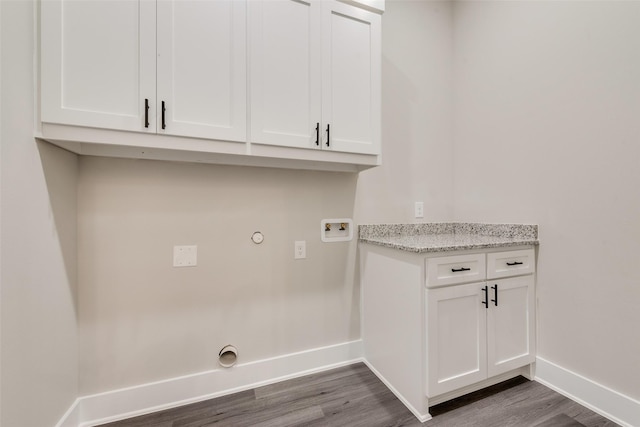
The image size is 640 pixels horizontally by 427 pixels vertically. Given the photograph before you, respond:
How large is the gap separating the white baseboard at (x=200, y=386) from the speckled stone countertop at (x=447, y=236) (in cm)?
83

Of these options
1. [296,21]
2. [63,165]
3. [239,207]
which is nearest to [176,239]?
[239,207]

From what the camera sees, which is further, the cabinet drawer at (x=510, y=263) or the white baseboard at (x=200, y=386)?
the cabinet drawer at (x=510, y=263)

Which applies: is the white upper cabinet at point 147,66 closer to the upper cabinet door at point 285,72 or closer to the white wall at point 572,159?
the upper cabinet door at point 285,72

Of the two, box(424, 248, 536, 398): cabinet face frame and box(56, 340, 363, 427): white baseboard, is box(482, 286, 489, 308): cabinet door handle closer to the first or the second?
box(424, 248, 536, 398): cabinet face frame

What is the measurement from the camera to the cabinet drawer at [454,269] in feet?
4.47

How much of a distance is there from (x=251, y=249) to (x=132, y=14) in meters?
1.27

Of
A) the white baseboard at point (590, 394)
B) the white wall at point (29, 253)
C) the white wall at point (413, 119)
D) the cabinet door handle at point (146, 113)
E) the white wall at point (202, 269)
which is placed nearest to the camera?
the white wall at point (29, 253)

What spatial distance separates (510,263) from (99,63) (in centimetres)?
234

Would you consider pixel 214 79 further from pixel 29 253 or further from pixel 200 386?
pixel 200 386

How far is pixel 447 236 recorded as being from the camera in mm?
1966

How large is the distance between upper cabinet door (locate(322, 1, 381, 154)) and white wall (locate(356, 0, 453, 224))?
423 mm

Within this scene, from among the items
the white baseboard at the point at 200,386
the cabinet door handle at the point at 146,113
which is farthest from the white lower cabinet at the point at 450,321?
the cabinet door handle at the point at 146,113

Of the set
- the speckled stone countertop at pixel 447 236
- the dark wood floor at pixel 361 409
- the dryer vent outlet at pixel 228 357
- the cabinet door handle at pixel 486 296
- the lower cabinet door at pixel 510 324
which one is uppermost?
the speckled stone countertop at pixel 447 236

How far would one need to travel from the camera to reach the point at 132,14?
1.12 metres
